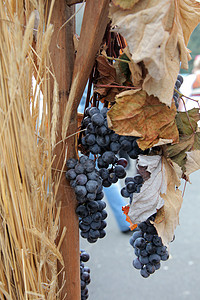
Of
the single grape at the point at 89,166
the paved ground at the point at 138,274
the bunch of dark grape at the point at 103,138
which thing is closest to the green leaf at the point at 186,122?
the bunch of dark grape at the point at 103,138

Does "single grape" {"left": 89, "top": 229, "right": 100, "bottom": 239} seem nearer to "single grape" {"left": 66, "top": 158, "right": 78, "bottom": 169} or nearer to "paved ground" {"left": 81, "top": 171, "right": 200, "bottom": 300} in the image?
"single grape" {"left": 66, "top": 158, "right": 78, "bottom": 169}

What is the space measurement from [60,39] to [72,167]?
0.90 feet

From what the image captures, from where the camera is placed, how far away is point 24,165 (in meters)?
0.54

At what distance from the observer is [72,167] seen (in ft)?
2.09

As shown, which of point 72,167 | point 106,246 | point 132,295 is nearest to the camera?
point 72,167

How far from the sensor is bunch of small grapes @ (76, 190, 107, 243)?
0.66 meters

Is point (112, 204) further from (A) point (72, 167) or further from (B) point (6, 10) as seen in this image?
(B) point (6, 10)

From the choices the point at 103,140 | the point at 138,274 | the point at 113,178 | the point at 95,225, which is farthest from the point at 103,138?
the point at 138,274

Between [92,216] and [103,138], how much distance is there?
7.7 inches

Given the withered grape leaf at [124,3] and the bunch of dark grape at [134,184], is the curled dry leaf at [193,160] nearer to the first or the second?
the bunch of dark grape at [134,184]

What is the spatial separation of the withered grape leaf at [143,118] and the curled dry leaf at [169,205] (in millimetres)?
69

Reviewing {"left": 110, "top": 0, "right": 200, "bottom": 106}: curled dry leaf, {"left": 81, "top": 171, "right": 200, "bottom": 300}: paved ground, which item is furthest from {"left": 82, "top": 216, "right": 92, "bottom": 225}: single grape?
{"left": 81, "top": 171, "right": 200, "bottom": 300}: paved ground

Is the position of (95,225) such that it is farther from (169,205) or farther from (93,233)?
(169,205)

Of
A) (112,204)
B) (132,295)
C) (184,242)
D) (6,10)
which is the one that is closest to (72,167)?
(6,10)
